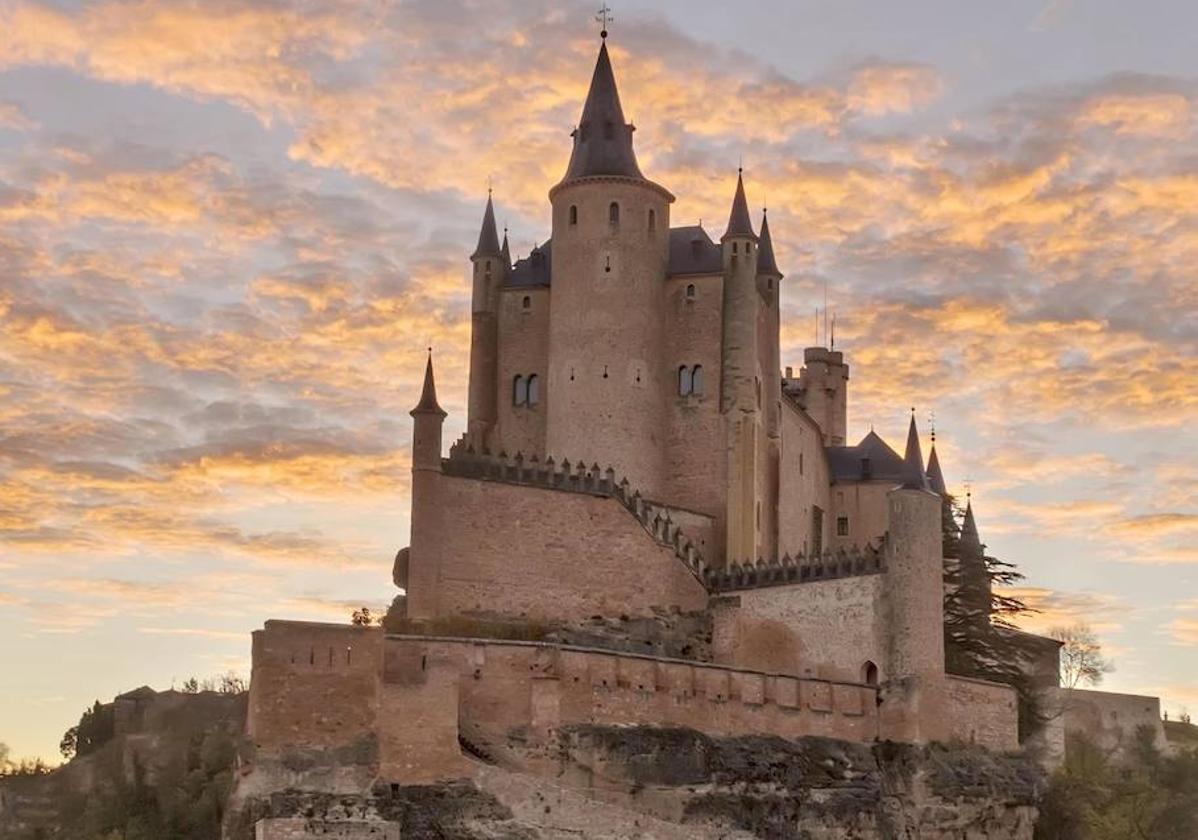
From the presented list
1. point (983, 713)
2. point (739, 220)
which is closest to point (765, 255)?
point (739, 220)

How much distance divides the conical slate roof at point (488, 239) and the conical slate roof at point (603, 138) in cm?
442

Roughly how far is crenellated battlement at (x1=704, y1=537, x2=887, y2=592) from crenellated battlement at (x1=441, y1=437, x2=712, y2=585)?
0.69 meters

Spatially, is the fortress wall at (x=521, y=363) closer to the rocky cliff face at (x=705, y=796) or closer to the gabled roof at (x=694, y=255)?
the gabled roof at (x=694, y=255)

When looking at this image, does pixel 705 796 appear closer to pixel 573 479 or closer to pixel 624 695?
pixel 624 695

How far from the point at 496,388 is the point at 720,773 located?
21.5 m

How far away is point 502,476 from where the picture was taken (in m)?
64.0

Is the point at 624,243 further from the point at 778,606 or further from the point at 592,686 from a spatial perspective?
the point at 592,686

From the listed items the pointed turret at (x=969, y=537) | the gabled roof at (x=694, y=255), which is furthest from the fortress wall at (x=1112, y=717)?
the gabled roof at (x=694, y=255)

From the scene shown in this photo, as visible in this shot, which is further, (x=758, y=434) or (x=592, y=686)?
(x=758, y=434)

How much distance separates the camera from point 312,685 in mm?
51875

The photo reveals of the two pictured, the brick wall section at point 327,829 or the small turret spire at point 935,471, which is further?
the small turret spire at point 935,471

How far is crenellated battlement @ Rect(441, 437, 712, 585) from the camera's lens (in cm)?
6397

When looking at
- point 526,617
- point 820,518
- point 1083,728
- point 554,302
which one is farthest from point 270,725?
point 1083,728

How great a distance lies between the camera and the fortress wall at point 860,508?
8344cm
